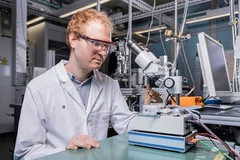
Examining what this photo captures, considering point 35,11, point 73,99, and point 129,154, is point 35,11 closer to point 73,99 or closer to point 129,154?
point 73,99

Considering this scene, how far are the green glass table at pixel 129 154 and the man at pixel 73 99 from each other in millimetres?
249

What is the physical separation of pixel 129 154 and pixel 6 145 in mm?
3691

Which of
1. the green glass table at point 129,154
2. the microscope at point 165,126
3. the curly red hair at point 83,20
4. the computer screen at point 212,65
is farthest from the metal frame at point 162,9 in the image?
the green glass table at point 129,154

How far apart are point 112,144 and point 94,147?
0.08 m

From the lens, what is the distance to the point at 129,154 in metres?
0.63

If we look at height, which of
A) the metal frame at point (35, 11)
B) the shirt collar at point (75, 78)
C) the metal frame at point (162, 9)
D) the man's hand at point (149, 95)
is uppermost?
the metal frame at point (35, 11)

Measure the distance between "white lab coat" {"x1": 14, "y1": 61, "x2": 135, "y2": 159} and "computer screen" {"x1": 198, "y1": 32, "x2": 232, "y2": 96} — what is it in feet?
1.76

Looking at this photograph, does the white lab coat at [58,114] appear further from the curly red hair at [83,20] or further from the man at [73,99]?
the curly red hair at [83,20]

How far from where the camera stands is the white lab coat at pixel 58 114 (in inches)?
34.4

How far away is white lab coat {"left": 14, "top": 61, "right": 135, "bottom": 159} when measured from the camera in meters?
0.87

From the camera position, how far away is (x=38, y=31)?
468 cm

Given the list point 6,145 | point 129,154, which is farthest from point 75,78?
point 6,145

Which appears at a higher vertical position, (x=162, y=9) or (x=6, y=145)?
(x=162, y=9)

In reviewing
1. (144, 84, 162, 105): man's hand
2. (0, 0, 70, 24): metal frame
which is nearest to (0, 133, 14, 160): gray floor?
(0, 0, 70, 24): metal frame
